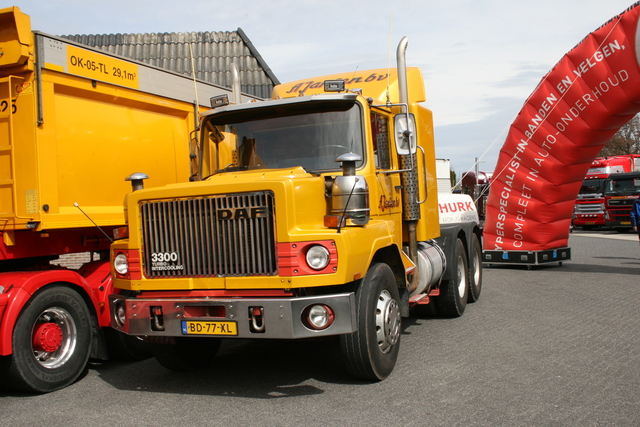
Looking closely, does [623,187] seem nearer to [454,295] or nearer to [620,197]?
[620,197]

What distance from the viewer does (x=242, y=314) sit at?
202 inches

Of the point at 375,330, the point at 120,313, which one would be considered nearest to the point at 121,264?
the point at 120,313

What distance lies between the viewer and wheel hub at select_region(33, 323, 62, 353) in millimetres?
5844

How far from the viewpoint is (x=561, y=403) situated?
4.98 metres

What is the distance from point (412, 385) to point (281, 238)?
5.80 ft

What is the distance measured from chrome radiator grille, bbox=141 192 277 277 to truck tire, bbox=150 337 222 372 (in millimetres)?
946

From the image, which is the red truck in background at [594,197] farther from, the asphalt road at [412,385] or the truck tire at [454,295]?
the asphalt road at [412,385]

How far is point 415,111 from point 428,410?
378cm

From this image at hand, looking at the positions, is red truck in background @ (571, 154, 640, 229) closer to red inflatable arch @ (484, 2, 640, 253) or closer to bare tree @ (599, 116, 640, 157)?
red inflatable arch @ (484, 2, 640, 253)

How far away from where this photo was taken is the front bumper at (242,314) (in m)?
5.03

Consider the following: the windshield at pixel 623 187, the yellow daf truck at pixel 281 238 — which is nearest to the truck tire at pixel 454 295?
the yellow daf truck at pixel 281 238

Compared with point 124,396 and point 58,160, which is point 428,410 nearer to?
point 124,396

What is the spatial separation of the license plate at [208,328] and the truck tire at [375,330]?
36.4 inches

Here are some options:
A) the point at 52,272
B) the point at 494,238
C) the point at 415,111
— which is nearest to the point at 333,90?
the point at 415,111
